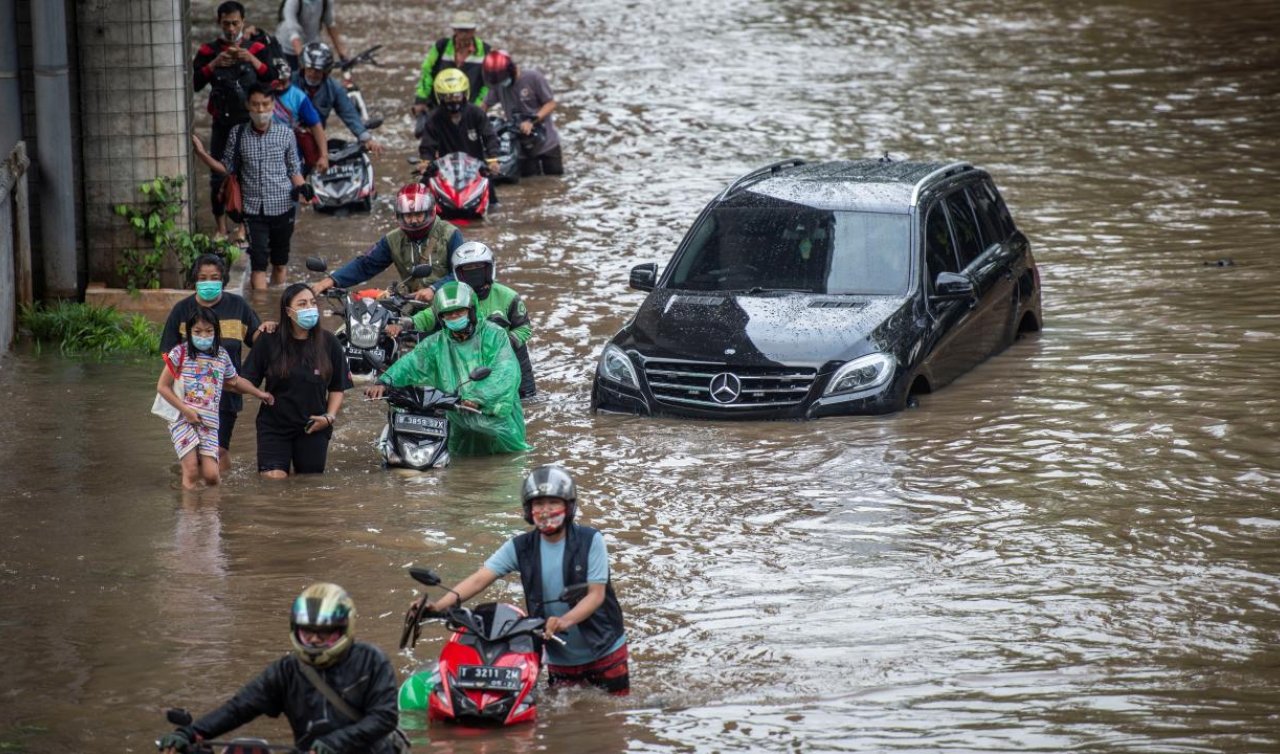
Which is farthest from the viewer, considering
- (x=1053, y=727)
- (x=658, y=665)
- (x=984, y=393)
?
(x=984, y=393)

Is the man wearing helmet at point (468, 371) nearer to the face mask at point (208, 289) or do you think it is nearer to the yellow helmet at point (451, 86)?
the face mask at point (208, 289)

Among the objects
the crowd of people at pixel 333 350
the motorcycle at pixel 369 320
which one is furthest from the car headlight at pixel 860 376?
the motorcycle at pixel 369 320

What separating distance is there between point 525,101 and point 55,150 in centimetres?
691

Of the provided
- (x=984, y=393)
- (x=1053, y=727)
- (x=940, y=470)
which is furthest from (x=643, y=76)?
(x=1053, y=727)

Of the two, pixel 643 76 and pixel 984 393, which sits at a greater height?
pixel 643 76

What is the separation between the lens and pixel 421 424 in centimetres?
1240

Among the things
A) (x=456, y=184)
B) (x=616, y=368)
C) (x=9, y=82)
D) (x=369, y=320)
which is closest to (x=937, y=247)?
(x=616, y=368)

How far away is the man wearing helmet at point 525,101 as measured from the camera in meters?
21.9

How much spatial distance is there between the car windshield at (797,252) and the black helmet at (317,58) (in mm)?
6534

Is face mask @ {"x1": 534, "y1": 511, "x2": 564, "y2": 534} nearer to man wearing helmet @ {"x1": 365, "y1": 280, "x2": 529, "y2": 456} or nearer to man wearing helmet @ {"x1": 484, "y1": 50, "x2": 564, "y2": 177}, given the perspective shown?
man wearing helmet @ {"x1": 365, "y1": 280, "x2": 529, "y2": 456}

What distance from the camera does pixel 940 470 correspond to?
12.1 metres

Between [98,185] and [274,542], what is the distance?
658cm

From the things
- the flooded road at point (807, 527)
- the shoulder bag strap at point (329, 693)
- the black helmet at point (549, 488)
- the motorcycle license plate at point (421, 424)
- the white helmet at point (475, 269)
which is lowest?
the flooded road at point (807, 527)

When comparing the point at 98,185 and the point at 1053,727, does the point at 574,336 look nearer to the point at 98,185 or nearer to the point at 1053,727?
the point at 98,185
